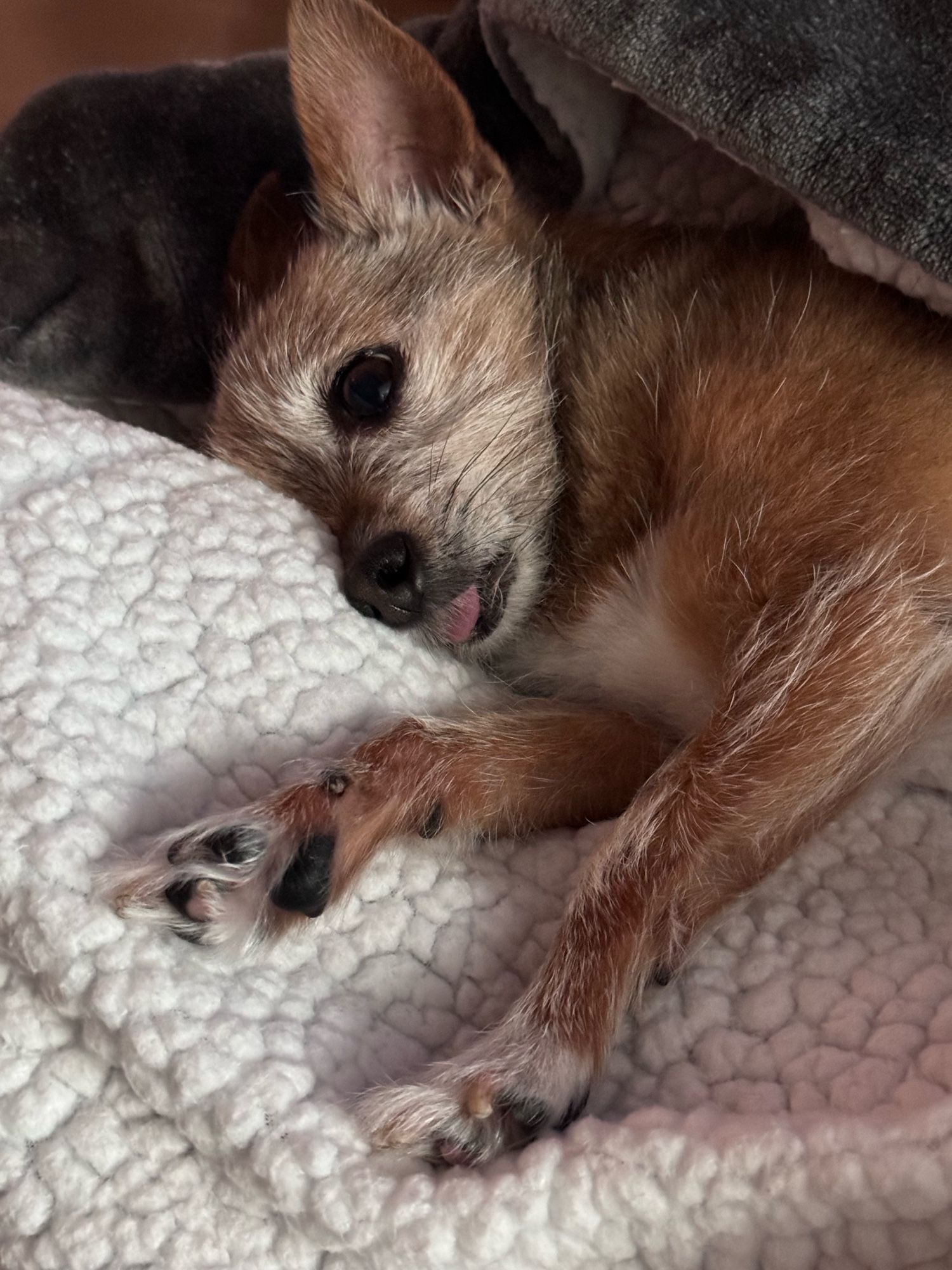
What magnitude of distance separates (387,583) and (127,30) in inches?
87.0

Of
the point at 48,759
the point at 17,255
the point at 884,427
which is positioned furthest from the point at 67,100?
the point at 884,427

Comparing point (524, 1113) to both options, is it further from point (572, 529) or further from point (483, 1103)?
point (572, 529)

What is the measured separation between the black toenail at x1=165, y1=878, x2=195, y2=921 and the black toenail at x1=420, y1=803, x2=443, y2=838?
32 cm

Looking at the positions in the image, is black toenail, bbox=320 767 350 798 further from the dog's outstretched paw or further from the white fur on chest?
the white fur on chest

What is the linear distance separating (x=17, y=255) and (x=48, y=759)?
3.83 ft

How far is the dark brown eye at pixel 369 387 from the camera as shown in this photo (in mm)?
1707

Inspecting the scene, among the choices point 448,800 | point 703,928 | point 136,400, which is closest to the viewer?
point 703,928

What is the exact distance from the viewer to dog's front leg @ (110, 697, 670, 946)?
3.59ft

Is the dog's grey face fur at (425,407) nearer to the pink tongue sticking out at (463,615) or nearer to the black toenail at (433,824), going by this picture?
the pink tongue sticking out at (463,615)

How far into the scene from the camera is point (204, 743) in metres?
1.26

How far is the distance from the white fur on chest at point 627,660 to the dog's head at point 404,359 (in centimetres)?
8

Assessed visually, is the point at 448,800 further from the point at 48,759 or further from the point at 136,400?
the point at 136,400

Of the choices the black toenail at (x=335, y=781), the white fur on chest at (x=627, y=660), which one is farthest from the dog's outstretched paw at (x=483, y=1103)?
the white fur on chest at (x=627, y=660)


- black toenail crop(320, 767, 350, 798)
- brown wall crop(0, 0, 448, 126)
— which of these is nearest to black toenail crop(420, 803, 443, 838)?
black toenail crop(320, 767, 350, 798)
